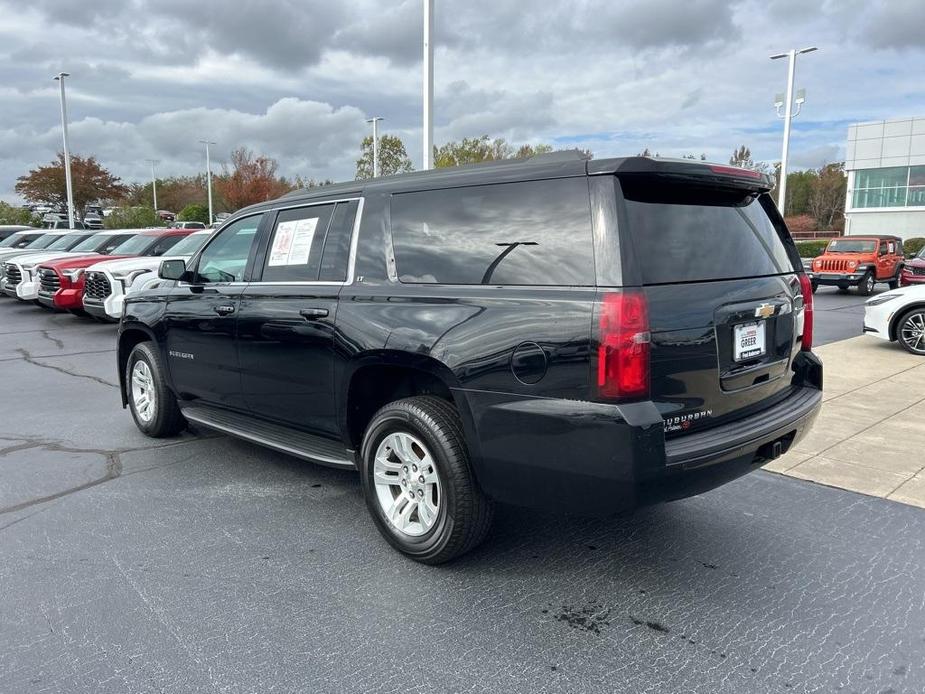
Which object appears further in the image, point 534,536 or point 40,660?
point 534,536

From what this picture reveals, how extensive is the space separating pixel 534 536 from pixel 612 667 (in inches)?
48.8

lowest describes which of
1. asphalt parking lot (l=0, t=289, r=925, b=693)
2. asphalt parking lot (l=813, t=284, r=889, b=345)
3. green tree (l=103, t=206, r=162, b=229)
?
asphalt parking lot (l=0, t=289, r=925, b=693)

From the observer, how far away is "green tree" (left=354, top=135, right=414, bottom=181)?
46.4m

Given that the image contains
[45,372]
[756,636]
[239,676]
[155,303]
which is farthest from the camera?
[45,372]

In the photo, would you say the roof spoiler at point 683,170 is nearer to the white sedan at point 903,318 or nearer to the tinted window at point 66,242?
the white sedan at point 903,318

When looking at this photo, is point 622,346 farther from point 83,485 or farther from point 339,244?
point 83,485

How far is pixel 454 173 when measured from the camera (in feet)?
12.1

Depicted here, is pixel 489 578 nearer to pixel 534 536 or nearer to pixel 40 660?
pixel 534 536

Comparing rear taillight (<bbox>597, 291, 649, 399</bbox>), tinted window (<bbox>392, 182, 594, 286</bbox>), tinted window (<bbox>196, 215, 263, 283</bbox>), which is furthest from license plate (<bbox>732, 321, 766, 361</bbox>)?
tinted window (<bbox>196, 215, 263, 283</bbox>)

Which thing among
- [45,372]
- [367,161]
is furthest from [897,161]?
[45,372]

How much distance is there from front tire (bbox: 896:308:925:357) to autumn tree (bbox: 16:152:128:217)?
5906 centimetres

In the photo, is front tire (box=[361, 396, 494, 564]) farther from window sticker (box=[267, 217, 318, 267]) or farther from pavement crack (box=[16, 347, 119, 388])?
pavement crack (box=[16, 347, 119, 388])

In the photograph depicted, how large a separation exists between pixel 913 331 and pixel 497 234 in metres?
9.14

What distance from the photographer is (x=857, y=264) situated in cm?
1964
